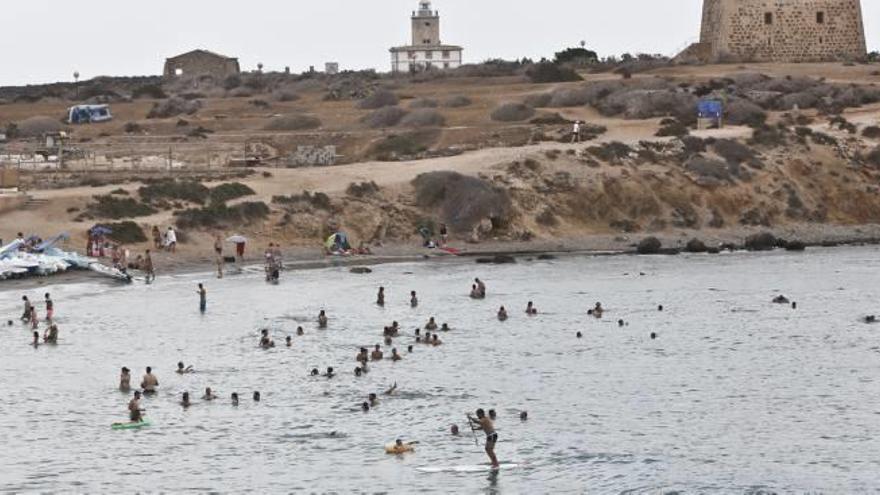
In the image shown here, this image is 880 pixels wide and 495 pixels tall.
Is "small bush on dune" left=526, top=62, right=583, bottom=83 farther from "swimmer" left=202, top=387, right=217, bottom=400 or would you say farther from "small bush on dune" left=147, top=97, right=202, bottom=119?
"swimmer" left=202, top=387, right=217, bottom=400

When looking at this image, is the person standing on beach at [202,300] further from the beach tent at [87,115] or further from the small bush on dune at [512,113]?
the beach tent at [87,115]

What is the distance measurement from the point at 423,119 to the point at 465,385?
161ft

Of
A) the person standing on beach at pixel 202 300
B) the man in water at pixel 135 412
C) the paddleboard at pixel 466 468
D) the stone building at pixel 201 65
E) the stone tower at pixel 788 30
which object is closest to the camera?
the paddleboard at pixel 466 468

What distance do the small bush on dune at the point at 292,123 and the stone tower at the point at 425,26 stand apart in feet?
192

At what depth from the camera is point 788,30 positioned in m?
114

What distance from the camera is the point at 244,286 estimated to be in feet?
211

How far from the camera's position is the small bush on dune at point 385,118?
317 feet

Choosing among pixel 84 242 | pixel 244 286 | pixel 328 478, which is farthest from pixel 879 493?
pixel 84 242

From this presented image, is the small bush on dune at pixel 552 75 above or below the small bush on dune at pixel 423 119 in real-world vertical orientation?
above

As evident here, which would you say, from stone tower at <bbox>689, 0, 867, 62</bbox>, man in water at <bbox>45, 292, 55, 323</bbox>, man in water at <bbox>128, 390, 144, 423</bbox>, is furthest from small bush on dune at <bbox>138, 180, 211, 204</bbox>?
stone tower at <bbox>689, 0, 867, 62</bbox>

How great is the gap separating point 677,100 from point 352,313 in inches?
1690

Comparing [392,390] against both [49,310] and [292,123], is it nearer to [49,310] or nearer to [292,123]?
[49,310]

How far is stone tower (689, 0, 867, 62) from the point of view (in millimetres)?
111812

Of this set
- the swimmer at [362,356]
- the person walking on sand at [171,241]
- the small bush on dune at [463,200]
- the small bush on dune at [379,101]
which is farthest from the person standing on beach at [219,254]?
the small bush on dune at [379,101]
